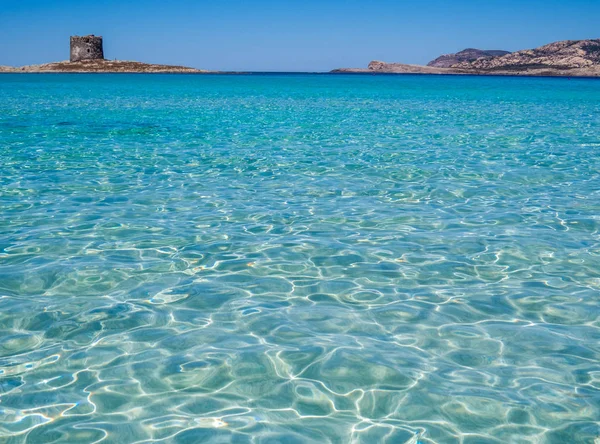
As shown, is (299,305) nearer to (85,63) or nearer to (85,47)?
(85,63)

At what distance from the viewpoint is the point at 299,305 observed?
608 centimetres

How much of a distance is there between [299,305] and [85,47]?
16567cm

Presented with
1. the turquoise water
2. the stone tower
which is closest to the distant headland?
the stone tower

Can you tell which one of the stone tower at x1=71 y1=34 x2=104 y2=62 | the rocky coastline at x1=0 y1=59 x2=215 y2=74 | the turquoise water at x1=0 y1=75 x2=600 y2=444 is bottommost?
the turquoise water at x1=0 y1=75 x2=600 y2=444

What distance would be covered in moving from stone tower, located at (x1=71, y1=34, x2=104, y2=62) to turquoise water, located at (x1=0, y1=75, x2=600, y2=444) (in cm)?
15552

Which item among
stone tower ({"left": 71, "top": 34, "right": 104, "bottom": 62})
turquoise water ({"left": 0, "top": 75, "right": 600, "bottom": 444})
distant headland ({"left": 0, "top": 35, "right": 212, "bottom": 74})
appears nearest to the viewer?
turquoise water ({"left": 0, "top": 75, "right": 600, "bottom": 444})

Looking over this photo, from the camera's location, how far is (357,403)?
438 cm

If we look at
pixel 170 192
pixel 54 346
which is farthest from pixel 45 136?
pixel 54 346

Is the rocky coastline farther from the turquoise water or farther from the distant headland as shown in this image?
the turquoise water

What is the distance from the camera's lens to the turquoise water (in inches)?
166

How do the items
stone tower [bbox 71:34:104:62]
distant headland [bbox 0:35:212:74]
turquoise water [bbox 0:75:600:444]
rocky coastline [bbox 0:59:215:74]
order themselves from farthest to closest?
stone tower [bbox 71:34:104:62] < distant headland [bbox 0:35:212:74] < rocky coastline [bbox 0:59:215:74] < turquoise water [bbox 0:75:600:444]

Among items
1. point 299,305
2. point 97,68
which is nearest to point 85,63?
point 97,68

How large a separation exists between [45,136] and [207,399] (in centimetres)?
1751

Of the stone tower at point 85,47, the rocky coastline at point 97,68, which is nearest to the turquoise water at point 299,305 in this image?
the rocky coastline at point 97,68
